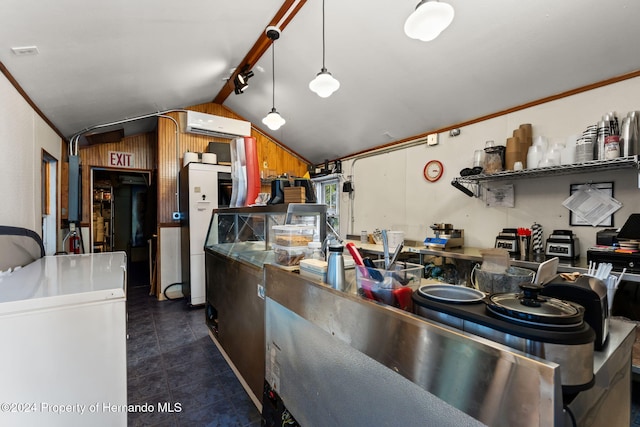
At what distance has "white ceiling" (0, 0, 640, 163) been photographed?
6.60 feet

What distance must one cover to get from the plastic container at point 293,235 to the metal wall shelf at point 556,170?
6.94ft

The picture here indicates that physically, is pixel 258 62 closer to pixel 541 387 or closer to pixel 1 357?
pixel 1 357

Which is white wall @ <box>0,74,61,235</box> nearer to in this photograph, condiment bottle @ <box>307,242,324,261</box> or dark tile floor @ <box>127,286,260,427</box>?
dark tile floor @ <box>127,286,260,427</box>

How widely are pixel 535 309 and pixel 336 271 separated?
592mm

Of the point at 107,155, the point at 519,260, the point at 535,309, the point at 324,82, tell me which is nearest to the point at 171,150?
the point at 107,155

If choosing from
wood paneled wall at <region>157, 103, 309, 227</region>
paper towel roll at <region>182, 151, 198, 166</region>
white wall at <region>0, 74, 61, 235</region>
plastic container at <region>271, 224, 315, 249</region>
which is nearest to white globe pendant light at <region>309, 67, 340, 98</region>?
plastic container at <region>271, 224, 315, 249</region>

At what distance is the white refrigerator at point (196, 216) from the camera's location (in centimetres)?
402

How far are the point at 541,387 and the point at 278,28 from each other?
337cm

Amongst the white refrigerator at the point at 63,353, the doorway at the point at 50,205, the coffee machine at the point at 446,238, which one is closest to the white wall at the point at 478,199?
the coffee machine at the point at 446,238

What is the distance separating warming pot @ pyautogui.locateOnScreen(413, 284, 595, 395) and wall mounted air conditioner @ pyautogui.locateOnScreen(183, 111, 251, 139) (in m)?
4.71

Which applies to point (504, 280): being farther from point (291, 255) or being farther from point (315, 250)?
point (291, 255)

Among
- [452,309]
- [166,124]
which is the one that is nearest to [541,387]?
[452,309]

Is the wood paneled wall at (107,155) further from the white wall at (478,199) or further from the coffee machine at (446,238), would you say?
the coffee machine at (446,238)

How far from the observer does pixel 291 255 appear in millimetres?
1525
